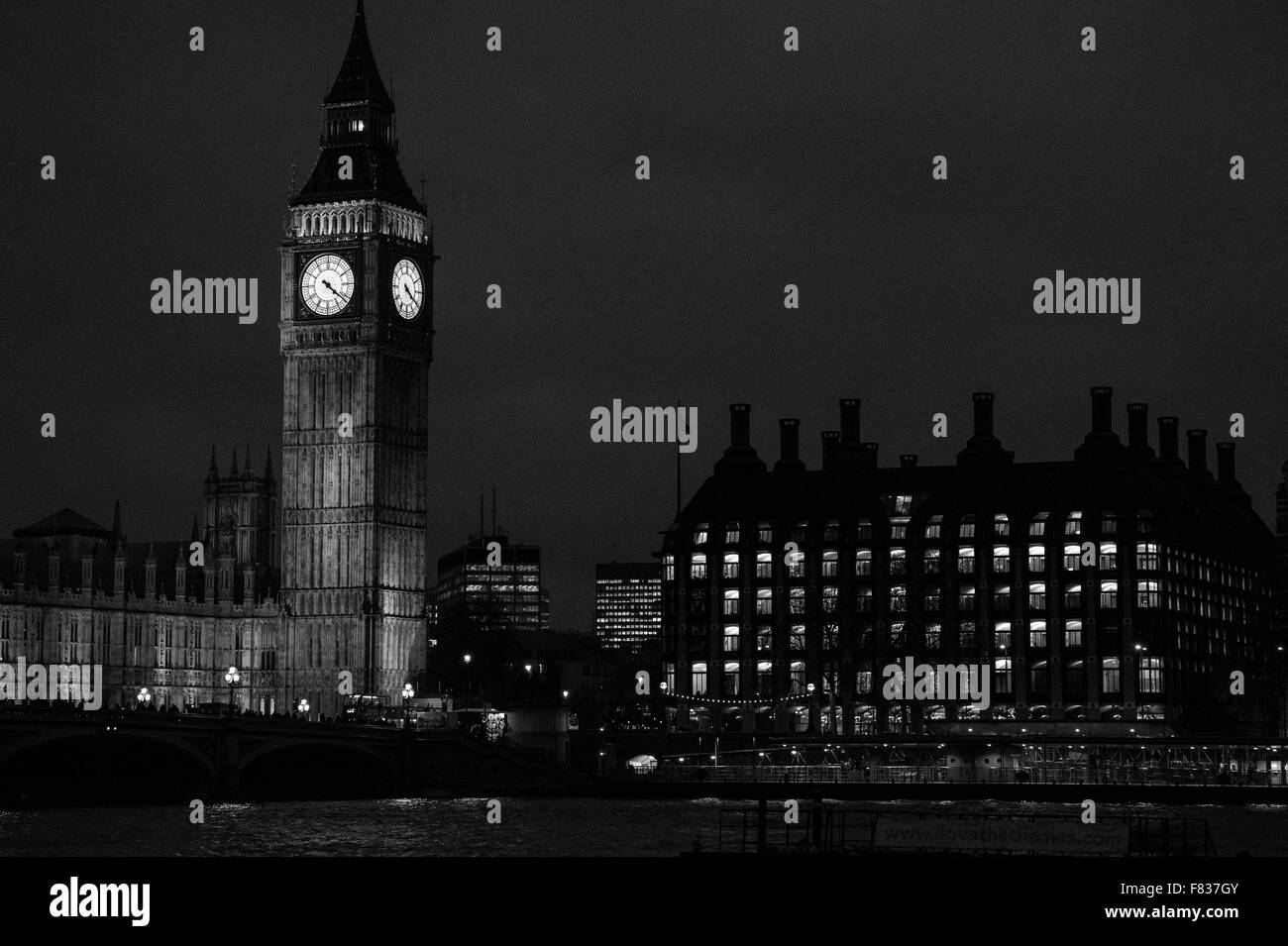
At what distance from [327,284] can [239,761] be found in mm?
54843

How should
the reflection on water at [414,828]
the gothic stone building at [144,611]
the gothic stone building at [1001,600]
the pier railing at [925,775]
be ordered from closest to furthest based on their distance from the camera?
the reflection on water at [414,828] < the pier railing at [925,775] < the gothic stone building at [144,611] < the gothic stone building at [1001,600]

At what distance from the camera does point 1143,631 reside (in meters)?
188

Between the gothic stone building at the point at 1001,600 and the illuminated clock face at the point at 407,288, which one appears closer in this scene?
the illuminated clock face at the point at 407,288

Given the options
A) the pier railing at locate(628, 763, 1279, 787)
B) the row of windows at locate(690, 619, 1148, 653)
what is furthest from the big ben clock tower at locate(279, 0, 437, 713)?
the row of windows at locate(690, 619, 1148, 653)

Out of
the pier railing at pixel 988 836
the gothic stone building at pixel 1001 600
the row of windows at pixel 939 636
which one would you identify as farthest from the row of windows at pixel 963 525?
the pier railing at pixel 988 836

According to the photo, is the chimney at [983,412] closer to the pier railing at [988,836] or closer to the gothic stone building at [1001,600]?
the gothic stone building at [1001,600]

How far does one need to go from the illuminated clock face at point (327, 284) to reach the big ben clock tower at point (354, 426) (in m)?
0.07

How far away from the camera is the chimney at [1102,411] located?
194250 millimetres

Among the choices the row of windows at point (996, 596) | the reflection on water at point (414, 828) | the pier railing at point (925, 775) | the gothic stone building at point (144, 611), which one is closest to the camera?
the reflection on water at point (414, 828)

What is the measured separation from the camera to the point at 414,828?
107938 millimetres

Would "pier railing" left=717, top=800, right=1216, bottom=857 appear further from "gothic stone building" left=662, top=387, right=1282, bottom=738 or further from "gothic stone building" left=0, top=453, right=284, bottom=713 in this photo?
"gothic stone building" left=662, top=387, right=1282, bottom=738
